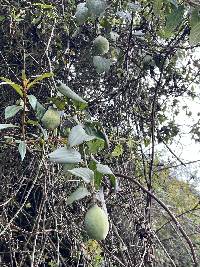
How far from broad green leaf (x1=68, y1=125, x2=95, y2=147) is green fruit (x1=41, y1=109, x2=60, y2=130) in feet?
0.34

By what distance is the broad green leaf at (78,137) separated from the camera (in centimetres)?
85

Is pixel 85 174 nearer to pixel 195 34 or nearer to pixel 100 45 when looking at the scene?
pixel 195 34

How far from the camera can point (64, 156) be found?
0.84 m

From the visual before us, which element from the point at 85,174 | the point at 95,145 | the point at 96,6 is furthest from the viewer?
the point at 96,6

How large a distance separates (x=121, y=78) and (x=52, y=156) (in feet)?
3.85

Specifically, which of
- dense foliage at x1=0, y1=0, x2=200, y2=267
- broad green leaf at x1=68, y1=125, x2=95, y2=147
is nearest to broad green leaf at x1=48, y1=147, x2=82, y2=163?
broad green leaf at x1=68, y1=125, x2=95, y2=147

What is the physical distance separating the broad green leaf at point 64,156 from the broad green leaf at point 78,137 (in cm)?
2

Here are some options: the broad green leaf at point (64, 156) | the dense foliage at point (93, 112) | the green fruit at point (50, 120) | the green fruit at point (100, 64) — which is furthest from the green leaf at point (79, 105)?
the green fruit at point (100, 64)

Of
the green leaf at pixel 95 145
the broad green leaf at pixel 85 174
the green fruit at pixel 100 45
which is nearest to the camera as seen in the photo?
the broad green leaf at pixel 85 174

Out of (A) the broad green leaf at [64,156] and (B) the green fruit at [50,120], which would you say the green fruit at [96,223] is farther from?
(B) the green fruit at [50,120]

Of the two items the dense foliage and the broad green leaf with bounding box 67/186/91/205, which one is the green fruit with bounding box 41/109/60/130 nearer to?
the broad green leaf with bounding box 67/186/91/205

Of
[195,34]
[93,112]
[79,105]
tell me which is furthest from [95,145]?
[93,112]

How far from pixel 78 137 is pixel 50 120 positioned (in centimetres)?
13

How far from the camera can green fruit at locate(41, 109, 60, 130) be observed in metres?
0.96
